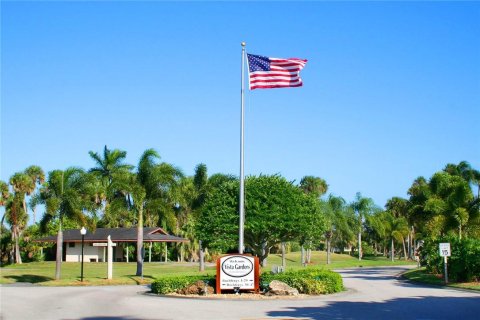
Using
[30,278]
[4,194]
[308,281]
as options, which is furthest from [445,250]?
[4,194]

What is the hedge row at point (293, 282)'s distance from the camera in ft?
84.1

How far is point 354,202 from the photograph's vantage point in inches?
3433

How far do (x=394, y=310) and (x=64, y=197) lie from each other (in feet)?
74.4

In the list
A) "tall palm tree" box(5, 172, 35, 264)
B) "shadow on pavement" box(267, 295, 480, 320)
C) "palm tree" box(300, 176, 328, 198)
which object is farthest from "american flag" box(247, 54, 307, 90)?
"palm tree" box(300, 176, 328, 198)

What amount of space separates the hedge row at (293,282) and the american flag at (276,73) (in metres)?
8.63

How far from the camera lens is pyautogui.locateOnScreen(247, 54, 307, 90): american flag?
2483cm

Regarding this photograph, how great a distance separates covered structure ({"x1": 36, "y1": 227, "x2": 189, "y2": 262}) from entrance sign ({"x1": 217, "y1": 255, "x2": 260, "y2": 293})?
38758mm

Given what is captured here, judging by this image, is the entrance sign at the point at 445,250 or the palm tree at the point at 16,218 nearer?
the entrance sign at the point at 445,250

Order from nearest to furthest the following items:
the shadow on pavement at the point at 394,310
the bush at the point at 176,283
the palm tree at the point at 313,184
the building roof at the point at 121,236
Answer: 1. the shadow on pavement at the point at 394,310
2. the bush at the point at 176,283
3. the building roof at the point at 121,236
4. the palm tree at the point at 313,184

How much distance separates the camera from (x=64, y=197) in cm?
3534

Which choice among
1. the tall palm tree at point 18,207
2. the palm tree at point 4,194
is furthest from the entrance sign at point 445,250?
the palm tree at point 4,194

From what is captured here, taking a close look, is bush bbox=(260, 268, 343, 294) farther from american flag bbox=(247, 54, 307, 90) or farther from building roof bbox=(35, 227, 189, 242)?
building roof bbox=(35, 227, 189, 242)

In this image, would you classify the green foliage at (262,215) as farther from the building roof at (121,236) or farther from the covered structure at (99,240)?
the covered structure at (99,240)

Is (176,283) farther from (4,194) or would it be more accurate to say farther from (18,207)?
(4,194)
